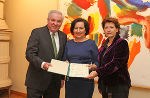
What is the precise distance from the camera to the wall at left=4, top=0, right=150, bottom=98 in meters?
3.96

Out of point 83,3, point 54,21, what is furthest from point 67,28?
point 54,21

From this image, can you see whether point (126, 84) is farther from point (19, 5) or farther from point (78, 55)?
point (19, 5)

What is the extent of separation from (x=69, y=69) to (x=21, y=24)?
258cm

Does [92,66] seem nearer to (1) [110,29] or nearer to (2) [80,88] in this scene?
(2) [80,88]

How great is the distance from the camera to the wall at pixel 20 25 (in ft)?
13.1

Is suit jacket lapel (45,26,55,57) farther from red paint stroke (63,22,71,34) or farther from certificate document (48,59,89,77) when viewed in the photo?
red paint stroke (63,22,71,34)

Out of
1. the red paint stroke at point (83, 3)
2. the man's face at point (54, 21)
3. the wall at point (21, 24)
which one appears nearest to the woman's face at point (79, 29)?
the man's face at point (54, 21)

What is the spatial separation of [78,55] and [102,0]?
4.23ft

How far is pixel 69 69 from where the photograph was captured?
6.91ft

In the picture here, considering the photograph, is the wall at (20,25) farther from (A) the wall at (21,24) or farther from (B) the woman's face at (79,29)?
(B) the woman's face at (79,29)

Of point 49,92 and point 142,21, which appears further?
point 142,21

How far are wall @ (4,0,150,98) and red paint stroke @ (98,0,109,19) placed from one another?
112 centimetres

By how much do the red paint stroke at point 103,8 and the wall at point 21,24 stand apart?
112 centimetres

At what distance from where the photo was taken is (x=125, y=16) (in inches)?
112
